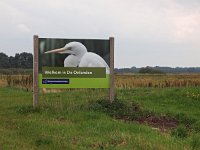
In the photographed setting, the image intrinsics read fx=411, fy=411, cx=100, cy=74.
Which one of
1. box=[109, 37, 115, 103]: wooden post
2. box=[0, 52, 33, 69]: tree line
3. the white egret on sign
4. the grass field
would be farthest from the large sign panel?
box=[0, 52, 33, 69]: tree line

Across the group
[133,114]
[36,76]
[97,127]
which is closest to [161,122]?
[133,114]

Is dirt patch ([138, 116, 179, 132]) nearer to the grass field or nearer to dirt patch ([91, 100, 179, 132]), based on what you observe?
dirt patch ([91, 100, 179, 132])

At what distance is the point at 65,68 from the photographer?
15.3 meters

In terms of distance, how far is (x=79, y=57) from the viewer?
15469 millimetres

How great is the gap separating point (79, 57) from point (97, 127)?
5146mm

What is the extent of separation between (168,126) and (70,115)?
10.2 feet

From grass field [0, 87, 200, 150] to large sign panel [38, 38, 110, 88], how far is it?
828mm

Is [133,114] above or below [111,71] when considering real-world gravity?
below

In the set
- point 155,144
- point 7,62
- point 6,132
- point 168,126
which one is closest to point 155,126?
point 168,126

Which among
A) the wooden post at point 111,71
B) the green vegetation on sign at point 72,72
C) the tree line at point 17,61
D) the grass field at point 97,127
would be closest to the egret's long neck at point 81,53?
the green vegetation on sign at point 72,72

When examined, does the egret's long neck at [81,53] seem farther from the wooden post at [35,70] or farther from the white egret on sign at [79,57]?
the wooden post at [35,70]

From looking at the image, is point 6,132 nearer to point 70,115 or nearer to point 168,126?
point 70,115

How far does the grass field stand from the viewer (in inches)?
343

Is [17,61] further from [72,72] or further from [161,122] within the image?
[161,122]
